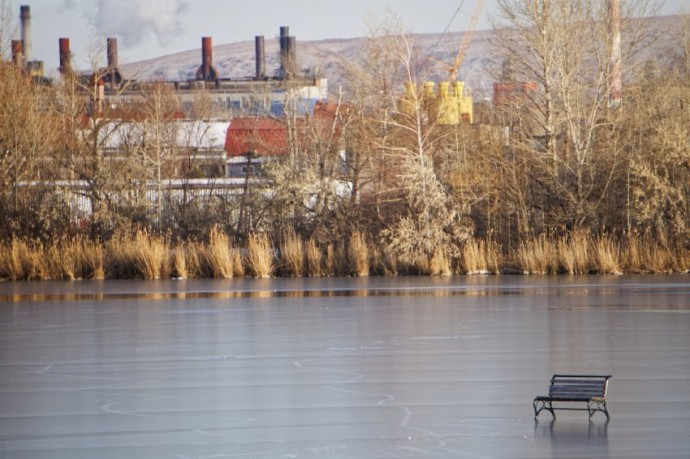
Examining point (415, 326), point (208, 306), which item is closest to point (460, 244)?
point (208, 306)

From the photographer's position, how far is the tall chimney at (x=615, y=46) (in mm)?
37031

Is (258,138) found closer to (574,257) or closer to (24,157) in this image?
(24,157)

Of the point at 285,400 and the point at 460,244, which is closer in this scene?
the point at 285,400

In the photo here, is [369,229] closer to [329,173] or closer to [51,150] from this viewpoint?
[329,173]

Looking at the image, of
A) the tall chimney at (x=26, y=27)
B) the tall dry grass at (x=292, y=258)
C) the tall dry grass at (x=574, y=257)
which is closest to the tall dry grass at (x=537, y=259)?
the tall dry grass at (x=574, y=257)

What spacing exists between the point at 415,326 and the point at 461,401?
713 centimetres

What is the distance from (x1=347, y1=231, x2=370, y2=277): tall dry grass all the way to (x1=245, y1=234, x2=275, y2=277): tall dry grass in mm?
2061

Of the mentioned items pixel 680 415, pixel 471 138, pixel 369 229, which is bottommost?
pixel 680 415

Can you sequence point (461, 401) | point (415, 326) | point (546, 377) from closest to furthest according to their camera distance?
point (461, 401)
point (546, 377)
point (415, 326)

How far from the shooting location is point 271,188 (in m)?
36.3

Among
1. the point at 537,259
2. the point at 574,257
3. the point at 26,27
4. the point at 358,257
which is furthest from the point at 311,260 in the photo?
the point at 26,27

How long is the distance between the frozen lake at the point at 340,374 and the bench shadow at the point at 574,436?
3cm

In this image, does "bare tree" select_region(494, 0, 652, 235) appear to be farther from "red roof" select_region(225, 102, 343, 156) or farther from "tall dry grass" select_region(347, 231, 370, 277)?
"red roof" select_region(225, 102, 343, 156)

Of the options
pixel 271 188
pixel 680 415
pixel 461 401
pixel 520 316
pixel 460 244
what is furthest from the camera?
pixel 271 188
